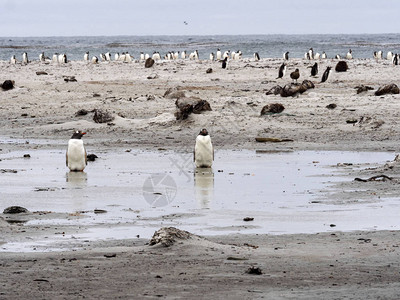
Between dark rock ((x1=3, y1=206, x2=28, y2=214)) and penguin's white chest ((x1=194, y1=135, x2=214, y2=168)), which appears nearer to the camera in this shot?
dark rock ((x1=3, y1=206, x2=28, y2=214))

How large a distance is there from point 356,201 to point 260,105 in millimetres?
11511

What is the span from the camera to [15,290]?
5.66 metres

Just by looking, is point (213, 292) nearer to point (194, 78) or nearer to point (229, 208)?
point (229, 208)

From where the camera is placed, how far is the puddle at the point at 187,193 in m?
8.68

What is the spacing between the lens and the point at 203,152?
1397 centimetres

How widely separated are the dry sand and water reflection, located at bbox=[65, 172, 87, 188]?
11.4 ft

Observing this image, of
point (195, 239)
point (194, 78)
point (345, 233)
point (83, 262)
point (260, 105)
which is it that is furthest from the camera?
point (194, 78)

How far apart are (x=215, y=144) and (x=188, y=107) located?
2223 mm

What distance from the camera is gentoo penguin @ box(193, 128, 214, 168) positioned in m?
13.9

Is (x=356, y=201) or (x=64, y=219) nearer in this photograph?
(x=64, y=219)

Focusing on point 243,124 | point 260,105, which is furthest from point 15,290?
point 260,105

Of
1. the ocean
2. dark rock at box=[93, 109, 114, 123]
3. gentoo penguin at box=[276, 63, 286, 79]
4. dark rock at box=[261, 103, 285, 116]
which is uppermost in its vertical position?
dark rock at box=[261, 103, 285, 116]

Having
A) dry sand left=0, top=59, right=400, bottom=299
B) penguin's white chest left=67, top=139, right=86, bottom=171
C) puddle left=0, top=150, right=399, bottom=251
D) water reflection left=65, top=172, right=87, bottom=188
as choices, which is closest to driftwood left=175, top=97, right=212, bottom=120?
dry sand left=0, top=59, right=400, bottom=299

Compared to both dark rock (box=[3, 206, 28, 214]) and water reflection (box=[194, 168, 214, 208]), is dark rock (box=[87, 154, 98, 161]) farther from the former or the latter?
dark rock (box=[3, 206, 28, 214])
